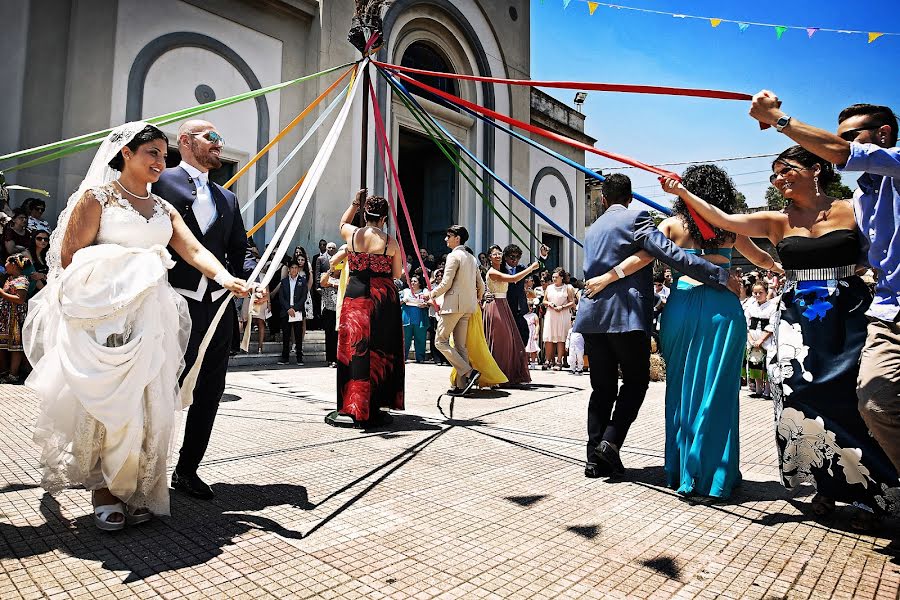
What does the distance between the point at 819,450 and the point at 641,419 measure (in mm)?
2890

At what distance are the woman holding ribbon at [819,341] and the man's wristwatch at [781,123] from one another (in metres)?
0.81

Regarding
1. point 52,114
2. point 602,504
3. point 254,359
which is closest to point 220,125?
point 52,114

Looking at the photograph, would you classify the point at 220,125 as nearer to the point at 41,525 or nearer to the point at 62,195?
the point at 62,195

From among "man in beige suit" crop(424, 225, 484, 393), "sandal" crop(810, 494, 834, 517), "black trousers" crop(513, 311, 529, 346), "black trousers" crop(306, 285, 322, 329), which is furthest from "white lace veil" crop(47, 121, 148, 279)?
"black trousers" crop(306, 285, 322, 329)

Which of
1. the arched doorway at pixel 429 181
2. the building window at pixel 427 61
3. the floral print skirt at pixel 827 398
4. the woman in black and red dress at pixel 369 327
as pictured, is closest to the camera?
the floral print skirt at pixel 827 398

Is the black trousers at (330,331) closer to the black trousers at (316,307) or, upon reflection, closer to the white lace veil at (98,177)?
the black trousers at (316,307)

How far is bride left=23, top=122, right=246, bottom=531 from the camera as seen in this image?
254 cm

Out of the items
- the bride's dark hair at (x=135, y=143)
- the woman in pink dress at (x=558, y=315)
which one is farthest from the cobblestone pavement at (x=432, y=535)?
the woman in pink dress at (x=558, y=315)

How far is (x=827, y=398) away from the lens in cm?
294

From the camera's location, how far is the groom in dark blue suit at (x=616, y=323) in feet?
11.9

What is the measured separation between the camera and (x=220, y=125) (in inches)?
476

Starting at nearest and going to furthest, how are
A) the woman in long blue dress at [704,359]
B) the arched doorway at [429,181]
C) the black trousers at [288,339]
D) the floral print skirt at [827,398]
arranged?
the floral print skirt at [827,398]
the woman in long blue dress at [704,359]
the black trousers at [288,339]
the arched doorway at [429,181]

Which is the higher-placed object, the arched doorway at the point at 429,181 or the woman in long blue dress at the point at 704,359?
the arched doorway at the point at 429,181

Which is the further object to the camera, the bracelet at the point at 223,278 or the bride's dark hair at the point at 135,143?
the bracelet at the point at 223,278
